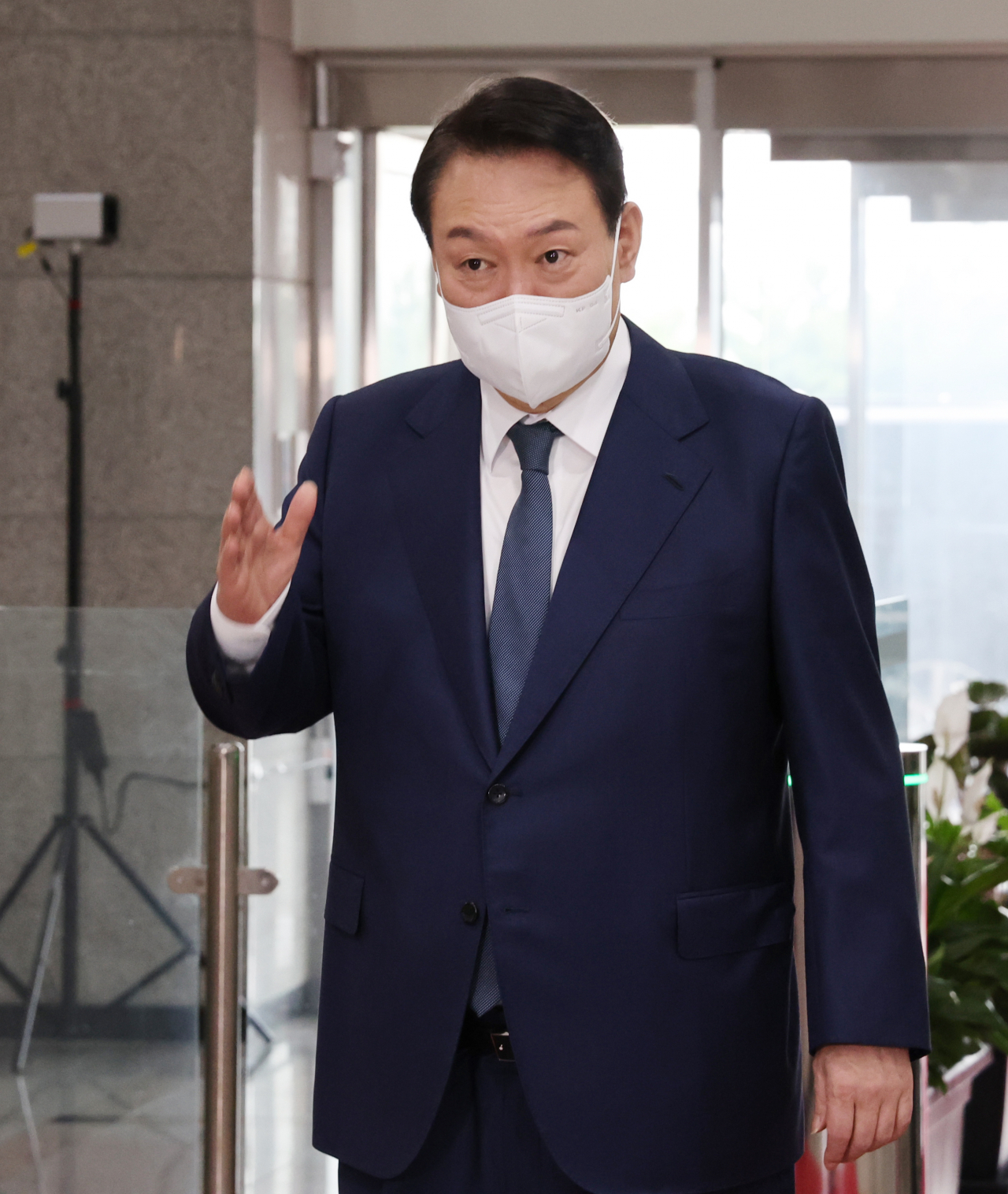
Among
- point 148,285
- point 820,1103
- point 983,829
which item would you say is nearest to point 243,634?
point 820,1103

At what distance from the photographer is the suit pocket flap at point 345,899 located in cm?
139

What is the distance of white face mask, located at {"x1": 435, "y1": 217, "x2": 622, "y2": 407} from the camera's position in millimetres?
1363

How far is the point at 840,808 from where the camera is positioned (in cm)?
133

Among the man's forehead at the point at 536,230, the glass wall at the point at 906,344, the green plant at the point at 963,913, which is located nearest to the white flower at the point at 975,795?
the green plant at the point at 963,913

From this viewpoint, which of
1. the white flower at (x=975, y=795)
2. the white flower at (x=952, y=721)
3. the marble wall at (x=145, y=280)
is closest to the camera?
the white flower at (x=975, y=795)

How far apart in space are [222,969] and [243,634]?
737 millimetres

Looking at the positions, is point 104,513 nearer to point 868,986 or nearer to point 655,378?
point 655,378

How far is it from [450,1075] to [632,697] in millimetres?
362

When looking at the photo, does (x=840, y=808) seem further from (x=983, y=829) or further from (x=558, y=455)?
(x=983, y=829)

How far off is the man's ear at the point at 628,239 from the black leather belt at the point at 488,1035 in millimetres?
686

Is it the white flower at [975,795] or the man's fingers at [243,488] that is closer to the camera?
the man's fingers at [243,488]

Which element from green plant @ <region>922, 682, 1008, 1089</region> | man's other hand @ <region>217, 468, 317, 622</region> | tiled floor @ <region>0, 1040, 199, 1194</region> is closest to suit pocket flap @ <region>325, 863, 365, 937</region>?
man's other hand @ <region>217, 468, 317, 622</region>

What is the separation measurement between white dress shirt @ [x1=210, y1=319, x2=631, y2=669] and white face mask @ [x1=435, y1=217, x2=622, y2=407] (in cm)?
3

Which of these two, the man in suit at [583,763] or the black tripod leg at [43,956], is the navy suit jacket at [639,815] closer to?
the man in suit at [583,763]
